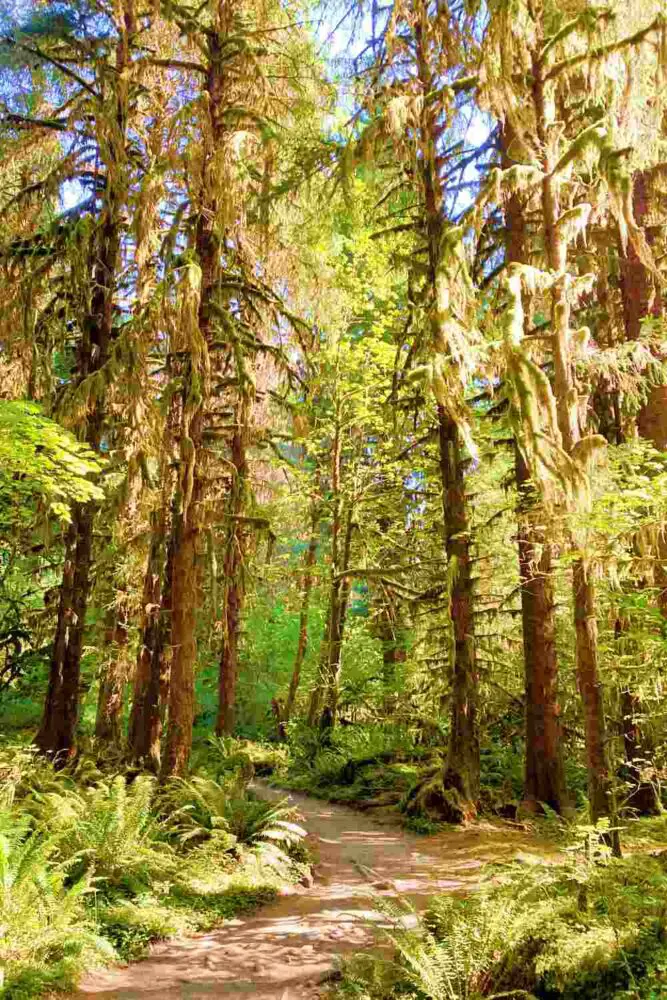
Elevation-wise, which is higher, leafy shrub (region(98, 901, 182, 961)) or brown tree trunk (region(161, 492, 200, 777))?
brown tree trunk (region(161, 492, 200, 777))

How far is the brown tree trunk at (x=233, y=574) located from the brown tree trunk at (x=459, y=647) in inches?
119

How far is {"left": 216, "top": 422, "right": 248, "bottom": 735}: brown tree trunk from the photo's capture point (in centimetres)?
900

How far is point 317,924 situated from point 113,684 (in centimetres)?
784

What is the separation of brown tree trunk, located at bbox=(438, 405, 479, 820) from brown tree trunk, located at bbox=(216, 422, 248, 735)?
119 inches

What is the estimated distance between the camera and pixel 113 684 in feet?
41.0

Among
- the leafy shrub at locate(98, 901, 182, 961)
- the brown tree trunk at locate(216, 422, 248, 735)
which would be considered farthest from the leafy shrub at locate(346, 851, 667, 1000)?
the brown tree trunk at locate(216, 422, 248, 735)

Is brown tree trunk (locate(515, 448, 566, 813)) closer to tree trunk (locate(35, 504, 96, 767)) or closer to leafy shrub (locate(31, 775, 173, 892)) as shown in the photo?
leafy shrub (locate(31, 775, 173, 892))

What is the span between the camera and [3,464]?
6.11 m

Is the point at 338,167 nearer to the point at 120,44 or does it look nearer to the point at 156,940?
the point at 120,44

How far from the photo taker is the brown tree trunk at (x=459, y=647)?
380 inches

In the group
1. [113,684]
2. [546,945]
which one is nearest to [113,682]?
[113,684]

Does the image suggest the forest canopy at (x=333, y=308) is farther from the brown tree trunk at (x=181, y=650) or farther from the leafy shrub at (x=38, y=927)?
the leafy shrub at (x=38, y=927)

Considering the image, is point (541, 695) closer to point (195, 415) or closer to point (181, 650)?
point (181, 650)

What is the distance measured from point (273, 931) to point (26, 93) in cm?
1021
